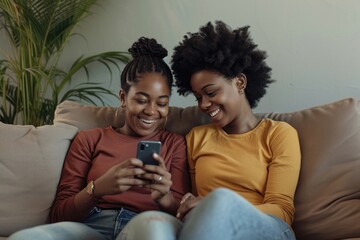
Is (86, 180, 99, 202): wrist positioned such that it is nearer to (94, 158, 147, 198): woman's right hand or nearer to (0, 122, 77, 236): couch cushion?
(94, 158, 147, 198): woman's right hand

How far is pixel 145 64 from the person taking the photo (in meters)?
1.43

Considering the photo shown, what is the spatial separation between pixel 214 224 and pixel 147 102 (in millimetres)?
583

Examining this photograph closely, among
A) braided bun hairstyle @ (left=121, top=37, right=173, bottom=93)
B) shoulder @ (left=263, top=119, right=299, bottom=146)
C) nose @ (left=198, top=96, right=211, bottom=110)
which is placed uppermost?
braided bun hairstyle @ (left=121, top=37, right=173, bottom=93)

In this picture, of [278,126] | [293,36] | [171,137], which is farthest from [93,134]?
[293,36]

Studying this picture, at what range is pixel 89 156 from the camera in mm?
1432

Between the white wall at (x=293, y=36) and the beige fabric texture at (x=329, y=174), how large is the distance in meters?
0.39

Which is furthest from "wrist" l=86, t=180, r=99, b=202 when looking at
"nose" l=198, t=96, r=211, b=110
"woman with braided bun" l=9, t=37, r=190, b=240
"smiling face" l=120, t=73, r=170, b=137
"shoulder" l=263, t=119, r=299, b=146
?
"shoulder" l=263, t=119, r=299, b=146

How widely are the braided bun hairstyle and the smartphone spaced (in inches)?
12.5

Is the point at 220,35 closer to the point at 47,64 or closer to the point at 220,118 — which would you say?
the point at 220,118

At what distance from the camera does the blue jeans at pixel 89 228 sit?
102 cm

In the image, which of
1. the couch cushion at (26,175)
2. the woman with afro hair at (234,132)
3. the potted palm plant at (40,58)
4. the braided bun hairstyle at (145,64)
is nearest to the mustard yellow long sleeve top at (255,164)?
the woman with afro hair at (234,132)

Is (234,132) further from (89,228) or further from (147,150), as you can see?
(89,228)

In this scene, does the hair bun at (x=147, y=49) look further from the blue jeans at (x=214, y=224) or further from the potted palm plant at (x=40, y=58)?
the blue jeans at (x=214, y=224)

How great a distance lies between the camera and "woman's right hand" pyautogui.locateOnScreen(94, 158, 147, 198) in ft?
3.77
